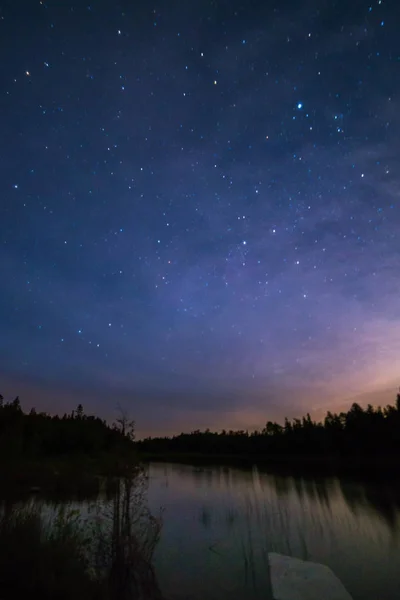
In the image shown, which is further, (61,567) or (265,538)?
(265,538)

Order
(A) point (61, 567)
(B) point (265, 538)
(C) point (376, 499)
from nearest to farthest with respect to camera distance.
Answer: (A) point (61, 567) < (B) point (265, 538) < (C) point (376, 499)

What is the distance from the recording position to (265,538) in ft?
78.5

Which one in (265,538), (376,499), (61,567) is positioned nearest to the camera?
(61,567)

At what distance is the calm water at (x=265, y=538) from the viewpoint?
15.6 m

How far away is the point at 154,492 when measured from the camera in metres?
46.9

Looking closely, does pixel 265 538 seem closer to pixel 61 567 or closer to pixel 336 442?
pixel 61 567

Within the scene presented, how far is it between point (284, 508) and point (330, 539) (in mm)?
11756

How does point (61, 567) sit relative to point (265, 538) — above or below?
above

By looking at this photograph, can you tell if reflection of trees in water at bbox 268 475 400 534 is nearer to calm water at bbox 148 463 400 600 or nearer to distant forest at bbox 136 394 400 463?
calm water at bbox 148 463 400 600

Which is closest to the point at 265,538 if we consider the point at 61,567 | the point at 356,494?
the point at 61,567

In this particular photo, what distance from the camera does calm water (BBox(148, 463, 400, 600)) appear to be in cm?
1562

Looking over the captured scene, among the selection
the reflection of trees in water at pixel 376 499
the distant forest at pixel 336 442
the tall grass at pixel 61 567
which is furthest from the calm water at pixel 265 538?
the distant forest at pixel 336 442

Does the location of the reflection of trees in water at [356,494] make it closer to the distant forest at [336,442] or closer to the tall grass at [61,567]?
the tall grass at [61,567]

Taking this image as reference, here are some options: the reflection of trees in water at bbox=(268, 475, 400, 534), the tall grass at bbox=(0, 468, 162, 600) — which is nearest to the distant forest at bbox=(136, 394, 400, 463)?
the reflection of trees in water at bbox=(268, 475, 400, 534)
